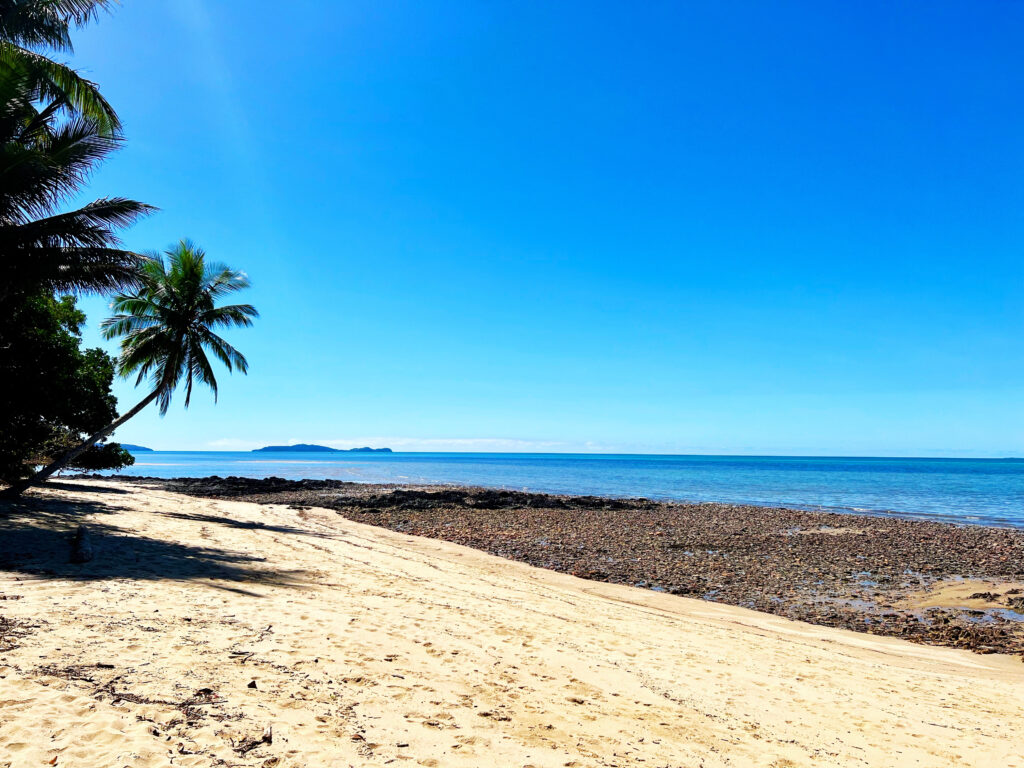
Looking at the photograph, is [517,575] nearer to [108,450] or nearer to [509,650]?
[509,650]

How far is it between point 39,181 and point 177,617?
10.3m

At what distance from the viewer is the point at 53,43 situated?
14.2m

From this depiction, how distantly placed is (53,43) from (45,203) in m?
5.28

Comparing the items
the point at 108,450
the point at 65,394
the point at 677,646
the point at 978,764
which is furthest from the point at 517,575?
the point at 108,450

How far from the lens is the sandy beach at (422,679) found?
443 cm

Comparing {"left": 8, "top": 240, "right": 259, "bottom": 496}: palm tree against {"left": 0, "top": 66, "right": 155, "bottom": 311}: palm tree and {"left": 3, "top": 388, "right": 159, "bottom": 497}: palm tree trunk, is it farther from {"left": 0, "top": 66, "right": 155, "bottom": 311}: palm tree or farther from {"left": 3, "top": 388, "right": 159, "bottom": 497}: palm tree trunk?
{"left": 0, "top": 66, "right": 155, "bottom": 311}: palm tree

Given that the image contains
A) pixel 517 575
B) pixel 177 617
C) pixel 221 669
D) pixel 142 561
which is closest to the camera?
pixel 221 669

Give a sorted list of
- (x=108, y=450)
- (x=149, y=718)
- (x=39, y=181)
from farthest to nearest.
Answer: (x=108, y=450) → (x=39, y=181) → (x=149, y=718)

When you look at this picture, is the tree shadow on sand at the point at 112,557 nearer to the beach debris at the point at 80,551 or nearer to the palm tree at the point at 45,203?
the beach debris at the point at 80,551

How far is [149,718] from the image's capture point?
437 cm

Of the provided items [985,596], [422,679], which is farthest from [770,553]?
[422,679]

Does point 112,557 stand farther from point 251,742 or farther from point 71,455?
point 71,455

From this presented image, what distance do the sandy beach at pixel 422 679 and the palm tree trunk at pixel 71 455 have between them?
6.36 meters

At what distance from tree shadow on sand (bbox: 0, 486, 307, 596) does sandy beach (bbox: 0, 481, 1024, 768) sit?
9 centimetres
